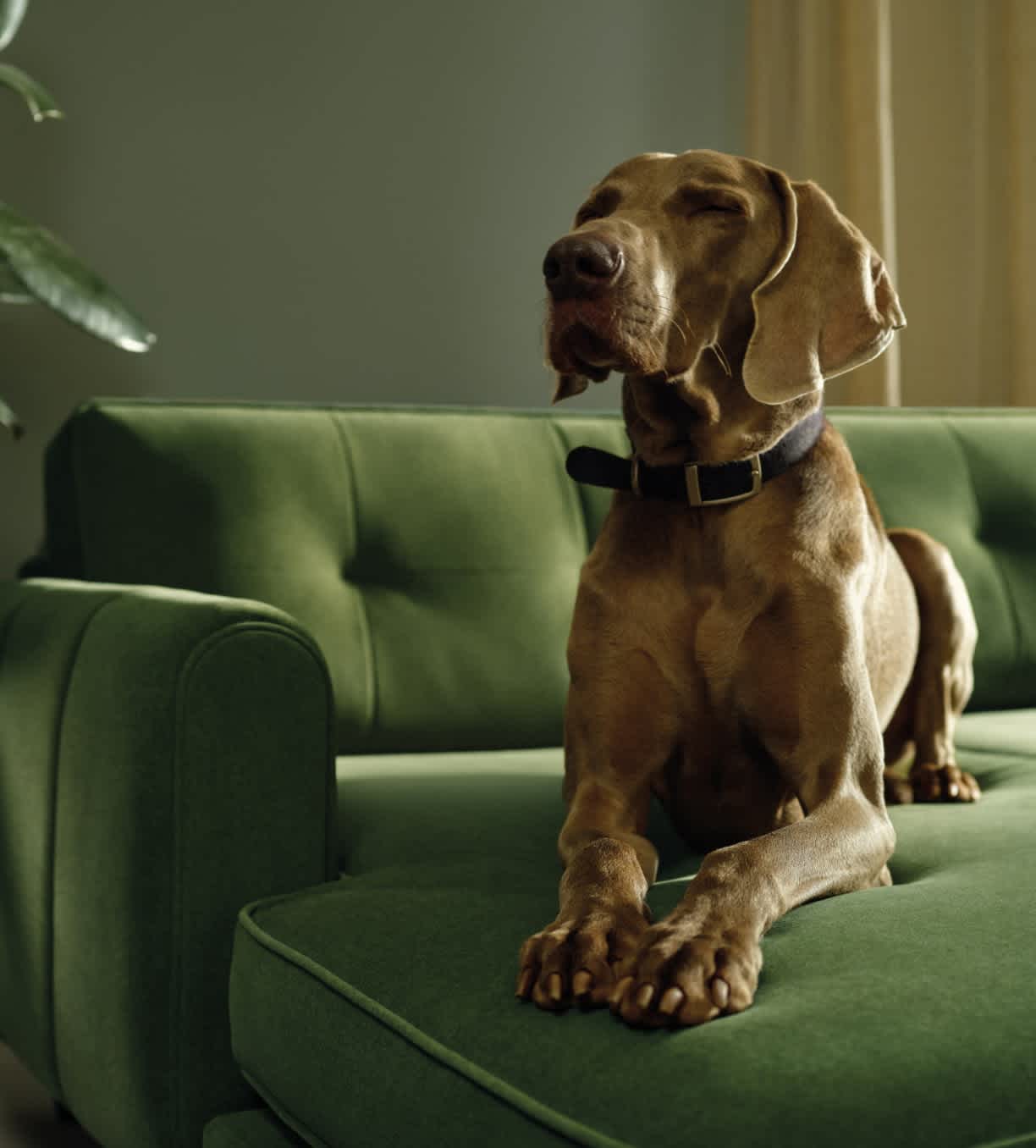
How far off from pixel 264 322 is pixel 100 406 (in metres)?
0.84

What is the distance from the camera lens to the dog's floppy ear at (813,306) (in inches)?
58.1

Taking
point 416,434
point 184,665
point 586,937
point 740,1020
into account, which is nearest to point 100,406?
point 416,434

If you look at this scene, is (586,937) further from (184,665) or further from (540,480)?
(540,480)

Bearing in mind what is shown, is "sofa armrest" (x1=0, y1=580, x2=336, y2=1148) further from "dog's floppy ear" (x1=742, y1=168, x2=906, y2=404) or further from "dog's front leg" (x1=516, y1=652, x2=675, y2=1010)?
"dog's floppy ear" (x1=742, y1=168, x2=906, y2=404)

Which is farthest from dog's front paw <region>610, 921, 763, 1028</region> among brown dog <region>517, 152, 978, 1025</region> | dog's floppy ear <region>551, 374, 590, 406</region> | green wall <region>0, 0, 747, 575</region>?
green wall <region>0, 0, 747, 575</region>

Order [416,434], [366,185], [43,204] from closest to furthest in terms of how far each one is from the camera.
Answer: [416,434], [43,204], [366,185]

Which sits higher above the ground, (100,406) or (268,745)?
(100,406)

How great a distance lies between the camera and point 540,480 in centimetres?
230

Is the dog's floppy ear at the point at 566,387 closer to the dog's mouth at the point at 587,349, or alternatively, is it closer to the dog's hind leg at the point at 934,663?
the dog's mouth at the point at 587,349

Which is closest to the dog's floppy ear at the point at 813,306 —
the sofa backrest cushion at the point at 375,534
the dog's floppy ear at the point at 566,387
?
the dog's floppy ear at the point at 566,387

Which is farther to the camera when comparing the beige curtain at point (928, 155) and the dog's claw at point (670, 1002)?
the beige curtain at point (928, 155)

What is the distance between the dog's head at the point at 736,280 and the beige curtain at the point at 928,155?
178cm

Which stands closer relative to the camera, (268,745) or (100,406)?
(268,745)

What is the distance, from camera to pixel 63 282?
85.5 inches
